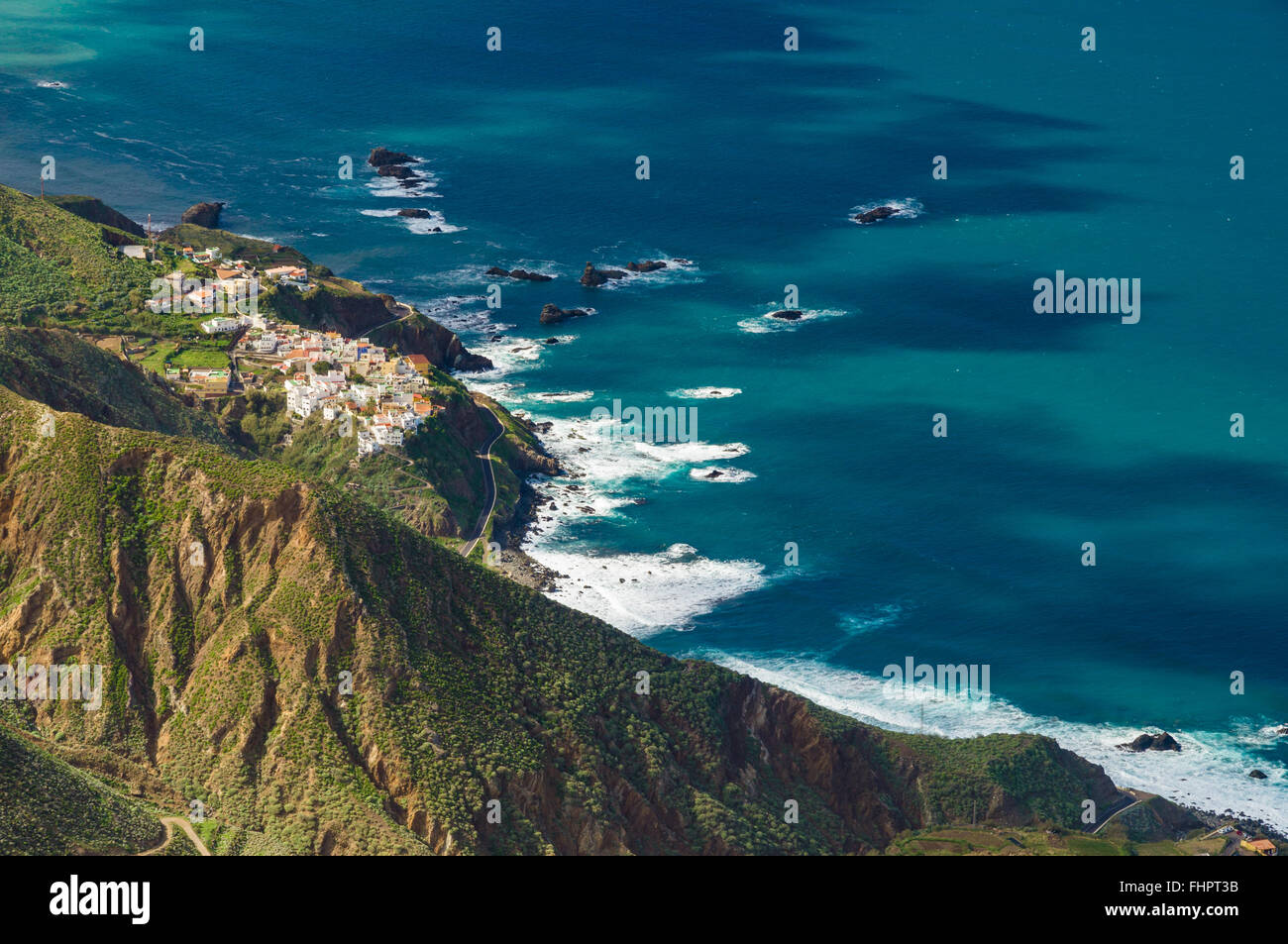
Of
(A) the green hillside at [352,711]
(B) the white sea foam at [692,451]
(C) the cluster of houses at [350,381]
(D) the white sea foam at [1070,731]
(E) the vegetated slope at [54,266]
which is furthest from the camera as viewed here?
(B) the white sea foam at [692,451]

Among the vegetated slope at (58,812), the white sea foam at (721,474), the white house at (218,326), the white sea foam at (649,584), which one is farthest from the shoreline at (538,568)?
the vegetated slope at (58,812)

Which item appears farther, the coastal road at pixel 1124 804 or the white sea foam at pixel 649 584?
the white sea foam at pixel 649 584

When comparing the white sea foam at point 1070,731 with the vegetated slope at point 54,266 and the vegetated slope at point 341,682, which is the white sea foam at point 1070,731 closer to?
the vegetated slope at point 341,682

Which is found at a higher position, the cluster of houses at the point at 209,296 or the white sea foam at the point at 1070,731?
the cluster of houses at the point at 209,296

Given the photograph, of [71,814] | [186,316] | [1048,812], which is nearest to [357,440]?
[186,316]

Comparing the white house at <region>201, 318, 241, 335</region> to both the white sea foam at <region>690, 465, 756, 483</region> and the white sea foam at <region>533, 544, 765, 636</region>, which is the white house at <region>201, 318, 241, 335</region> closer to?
the white sea foam at <region>533, 544, 765, 636</region>

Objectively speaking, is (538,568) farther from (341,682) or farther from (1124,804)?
(341,682)
